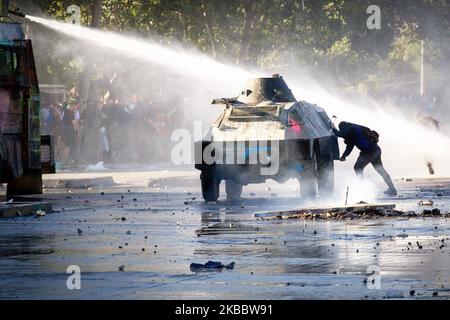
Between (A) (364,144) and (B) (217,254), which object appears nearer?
(B) (217,254)

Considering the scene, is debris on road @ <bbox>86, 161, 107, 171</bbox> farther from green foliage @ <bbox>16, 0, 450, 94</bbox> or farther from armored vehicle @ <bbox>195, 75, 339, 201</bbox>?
armored vehicle @ <bbox>195, 75, 339, 201</bbox>

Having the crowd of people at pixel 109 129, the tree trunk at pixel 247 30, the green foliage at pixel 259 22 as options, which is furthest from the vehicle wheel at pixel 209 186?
the tree trunk at pixel 247 30

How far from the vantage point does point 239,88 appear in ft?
163

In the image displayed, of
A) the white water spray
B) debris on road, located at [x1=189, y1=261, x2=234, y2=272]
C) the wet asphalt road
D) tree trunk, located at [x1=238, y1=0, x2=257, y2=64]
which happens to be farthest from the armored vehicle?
tree trunk, located at [x1=238, y1=0, x2=257, y2=64]

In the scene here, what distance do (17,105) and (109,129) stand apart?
22.5 meters

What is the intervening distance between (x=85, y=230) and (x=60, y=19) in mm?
29725

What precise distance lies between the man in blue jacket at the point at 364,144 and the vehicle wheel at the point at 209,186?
2.80 meters

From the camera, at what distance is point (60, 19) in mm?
48812

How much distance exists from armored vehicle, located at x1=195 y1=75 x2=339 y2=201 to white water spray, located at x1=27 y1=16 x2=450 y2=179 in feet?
19.2

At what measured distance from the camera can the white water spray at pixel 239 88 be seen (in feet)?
130

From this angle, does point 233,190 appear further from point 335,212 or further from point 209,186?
point 335,212

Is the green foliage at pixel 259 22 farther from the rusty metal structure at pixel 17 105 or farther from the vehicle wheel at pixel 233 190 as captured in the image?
the rusty metal structure at pixel 17 105

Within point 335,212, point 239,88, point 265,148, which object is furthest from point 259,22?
point 335,212

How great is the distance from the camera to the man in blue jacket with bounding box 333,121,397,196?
2808cm
